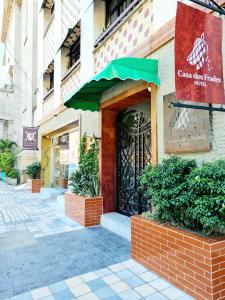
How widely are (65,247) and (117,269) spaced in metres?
1.44

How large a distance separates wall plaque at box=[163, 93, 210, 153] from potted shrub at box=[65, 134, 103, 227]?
9.34 ft

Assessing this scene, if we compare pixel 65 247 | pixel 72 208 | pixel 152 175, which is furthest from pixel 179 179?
pixel 72 208

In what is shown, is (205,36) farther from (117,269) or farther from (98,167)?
(98,167)

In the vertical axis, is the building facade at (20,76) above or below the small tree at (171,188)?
above

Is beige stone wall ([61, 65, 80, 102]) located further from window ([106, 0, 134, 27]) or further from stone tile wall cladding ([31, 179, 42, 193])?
stone tile wall cladding ([31, 179, 42, 193])

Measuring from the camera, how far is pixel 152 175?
3.73 metres

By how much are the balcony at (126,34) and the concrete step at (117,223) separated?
4.01 metres

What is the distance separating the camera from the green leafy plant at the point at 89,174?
6809mm

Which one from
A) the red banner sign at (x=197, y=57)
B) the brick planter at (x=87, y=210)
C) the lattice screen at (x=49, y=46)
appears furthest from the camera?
the lattice screen at (x=49, y=46)

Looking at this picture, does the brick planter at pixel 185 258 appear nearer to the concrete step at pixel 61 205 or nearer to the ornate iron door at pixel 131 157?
the ornate iron door at pixel 131 157

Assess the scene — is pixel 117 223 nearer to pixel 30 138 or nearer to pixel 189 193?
pixel 189 193

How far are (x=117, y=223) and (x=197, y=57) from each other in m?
4.06

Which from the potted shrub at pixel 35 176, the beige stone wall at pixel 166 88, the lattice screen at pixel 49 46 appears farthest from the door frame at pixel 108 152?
the potted shrub at pixel 35 176

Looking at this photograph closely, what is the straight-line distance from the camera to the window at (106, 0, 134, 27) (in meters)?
6.84
